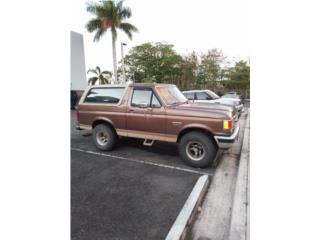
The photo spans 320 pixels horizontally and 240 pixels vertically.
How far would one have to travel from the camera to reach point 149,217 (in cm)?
261

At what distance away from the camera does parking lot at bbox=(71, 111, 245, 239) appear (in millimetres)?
2422

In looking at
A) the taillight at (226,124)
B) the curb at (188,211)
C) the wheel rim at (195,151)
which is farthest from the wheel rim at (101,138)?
the taillight at (226,124)

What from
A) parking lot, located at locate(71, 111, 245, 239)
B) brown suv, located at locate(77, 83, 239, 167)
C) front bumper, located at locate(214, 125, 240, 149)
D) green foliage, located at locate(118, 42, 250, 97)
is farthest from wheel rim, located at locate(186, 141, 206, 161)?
green foliage, located at locate(118, 42, 250, 97)

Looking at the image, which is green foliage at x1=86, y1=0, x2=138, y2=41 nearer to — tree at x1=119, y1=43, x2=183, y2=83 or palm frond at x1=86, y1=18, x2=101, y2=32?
palm frond at x1=86, y1=18, x2=101, y2=32

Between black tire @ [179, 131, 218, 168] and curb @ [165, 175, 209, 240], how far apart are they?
0.56m

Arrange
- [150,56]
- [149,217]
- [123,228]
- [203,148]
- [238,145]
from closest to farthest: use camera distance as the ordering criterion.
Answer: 1. [123,228]
2. [149,217]
3. [203,148]
4. [238,145]
5. [150,56]

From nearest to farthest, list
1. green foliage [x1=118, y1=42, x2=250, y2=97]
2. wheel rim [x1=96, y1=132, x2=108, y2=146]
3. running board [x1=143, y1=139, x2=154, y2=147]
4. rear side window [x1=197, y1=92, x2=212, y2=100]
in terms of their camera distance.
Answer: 1. running board [x1=143, y1=139, x2=154, y2=147]
2. wheel rim [x1=96, y1=132, x2=108, y2=146]
3. rear side window [x1=197, y1=92, x2=212, y2=100]
4. green foliage [x1=118, y1=42, x2=250, y2=97]

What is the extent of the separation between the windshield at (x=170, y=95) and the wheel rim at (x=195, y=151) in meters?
1.10

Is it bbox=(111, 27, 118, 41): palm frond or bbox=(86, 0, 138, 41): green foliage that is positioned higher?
bbox=(86, 0, 138, 41): green foliage

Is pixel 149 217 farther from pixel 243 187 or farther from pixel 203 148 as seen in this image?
pixel 203 148

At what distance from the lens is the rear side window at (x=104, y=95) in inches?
201
